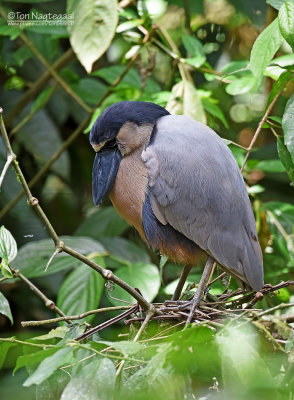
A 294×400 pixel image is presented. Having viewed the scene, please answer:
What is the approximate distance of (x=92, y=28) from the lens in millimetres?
1850

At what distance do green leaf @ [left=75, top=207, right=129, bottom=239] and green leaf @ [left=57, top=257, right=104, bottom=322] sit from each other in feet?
2.38

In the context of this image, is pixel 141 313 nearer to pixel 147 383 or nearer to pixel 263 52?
pixel 147 383

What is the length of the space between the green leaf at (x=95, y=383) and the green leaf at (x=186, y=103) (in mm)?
1344

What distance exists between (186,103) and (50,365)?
1445 mm

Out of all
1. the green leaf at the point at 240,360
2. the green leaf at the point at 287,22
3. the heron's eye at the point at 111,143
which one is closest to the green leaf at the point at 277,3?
the green leaf at the point at 287,22

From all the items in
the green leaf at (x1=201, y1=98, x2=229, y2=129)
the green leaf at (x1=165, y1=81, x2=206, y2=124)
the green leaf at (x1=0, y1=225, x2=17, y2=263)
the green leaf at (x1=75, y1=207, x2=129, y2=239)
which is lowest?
the green leaf at (x1=75, y1=207, x2=129, y2=239)

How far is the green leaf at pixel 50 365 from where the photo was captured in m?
0.94

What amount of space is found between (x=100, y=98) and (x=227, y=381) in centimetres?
208

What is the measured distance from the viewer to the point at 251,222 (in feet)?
6.19

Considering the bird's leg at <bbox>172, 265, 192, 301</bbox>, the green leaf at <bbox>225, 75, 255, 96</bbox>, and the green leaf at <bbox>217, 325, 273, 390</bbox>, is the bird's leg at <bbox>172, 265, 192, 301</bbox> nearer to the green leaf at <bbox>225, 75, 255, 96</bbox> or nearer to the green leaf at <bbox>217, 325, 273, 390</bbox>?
the green leaf at <bbox>225, 75, 255, 96</bbox>

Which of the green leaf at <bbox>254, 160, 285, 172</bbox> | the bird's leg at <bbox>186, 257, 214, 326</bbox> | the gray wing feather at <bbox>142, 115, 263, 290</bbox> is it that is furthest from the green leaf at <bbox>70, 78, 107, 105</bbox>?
the bird's leg at <bbox>186, 257, 214, 326</bbox>

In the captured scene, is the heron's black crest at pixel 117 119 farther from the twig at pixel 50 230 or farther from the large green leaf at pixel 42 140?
the large green leaf at pixel 42 140

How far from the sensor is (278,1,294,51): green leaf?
148 cm

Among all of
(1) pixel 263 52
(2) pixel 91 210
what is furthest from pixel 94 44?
(2) pixel 91 210
